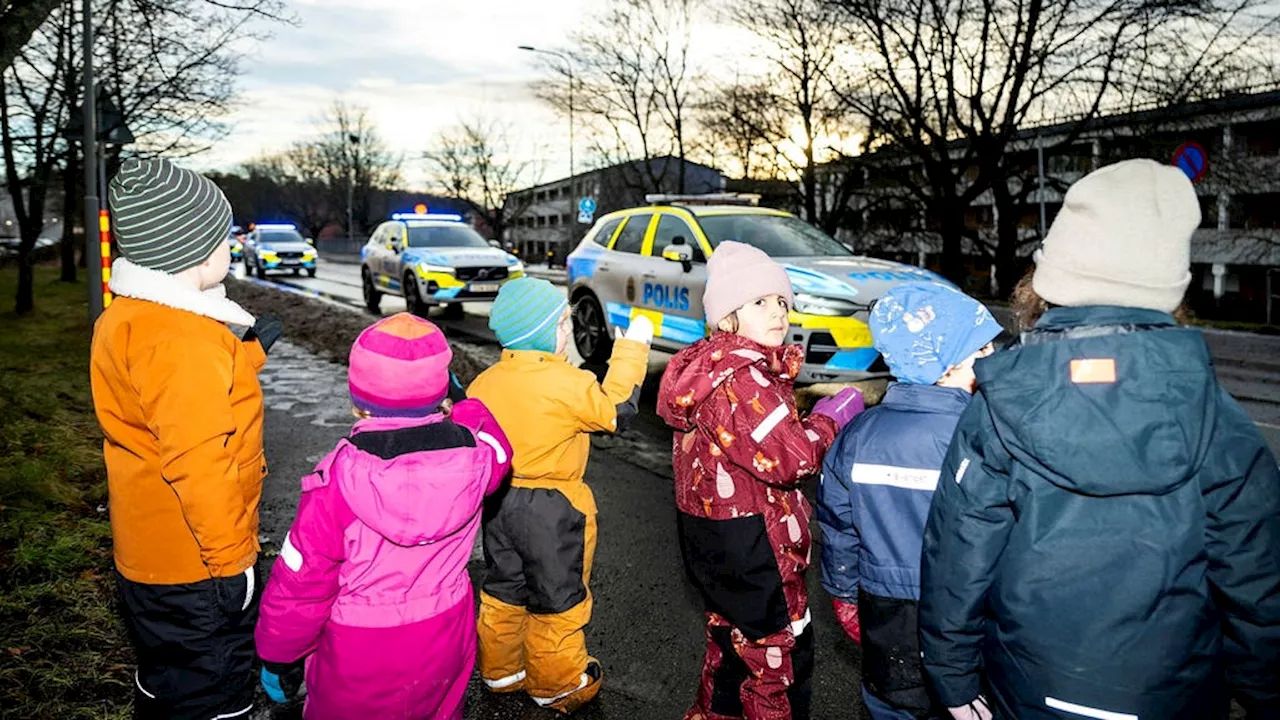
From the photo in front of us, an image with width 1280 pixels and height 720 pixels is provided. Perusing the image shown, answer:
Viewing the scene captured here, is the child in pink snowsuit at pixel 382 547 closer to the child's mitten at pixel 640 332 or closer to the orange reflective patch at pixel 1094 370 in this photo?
the child's mitten at pixel 640 332

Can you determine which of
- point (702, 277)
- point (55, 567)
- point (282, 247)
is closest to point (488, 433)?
point (55, 567)

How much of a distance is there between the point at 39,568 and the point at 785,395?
12.1 feet

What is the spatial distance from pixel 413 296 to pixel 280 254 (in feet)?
58.1

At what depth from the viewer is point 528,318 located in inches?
114

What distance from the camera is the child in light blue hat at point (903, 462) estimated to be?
86.6 inches

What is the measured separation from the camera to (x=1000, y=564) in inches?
69.1

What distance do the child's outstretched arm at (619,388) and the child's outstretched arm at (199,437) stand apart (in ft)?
3.53

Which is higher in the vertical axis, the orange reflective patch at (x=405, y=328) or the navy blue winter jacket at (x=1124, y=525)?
the orange reflective patch at (x=405, y=328)

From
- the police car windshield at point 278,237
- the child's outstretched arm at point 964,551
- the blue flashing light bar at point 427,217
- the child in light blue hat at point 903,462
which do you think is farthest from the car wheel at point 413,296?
the police car windshield at point 278,237

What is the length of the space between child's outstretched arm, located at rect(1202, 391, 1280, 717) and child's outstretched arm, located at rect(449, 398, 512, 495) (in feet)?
5.44

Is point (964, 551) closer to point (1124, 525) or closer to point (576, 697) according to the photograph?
point (1124, 525)

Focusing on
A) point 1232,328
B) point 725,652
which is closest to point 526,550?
point 725,652

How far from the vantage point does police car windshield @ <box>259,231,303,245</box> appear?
3100 centimetres

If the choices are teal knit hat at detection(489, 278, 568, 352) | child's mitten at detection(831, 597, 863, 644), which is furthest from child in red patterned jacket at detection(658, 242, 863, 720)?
teal knit hat at detection(489, 278, 568, 352)
